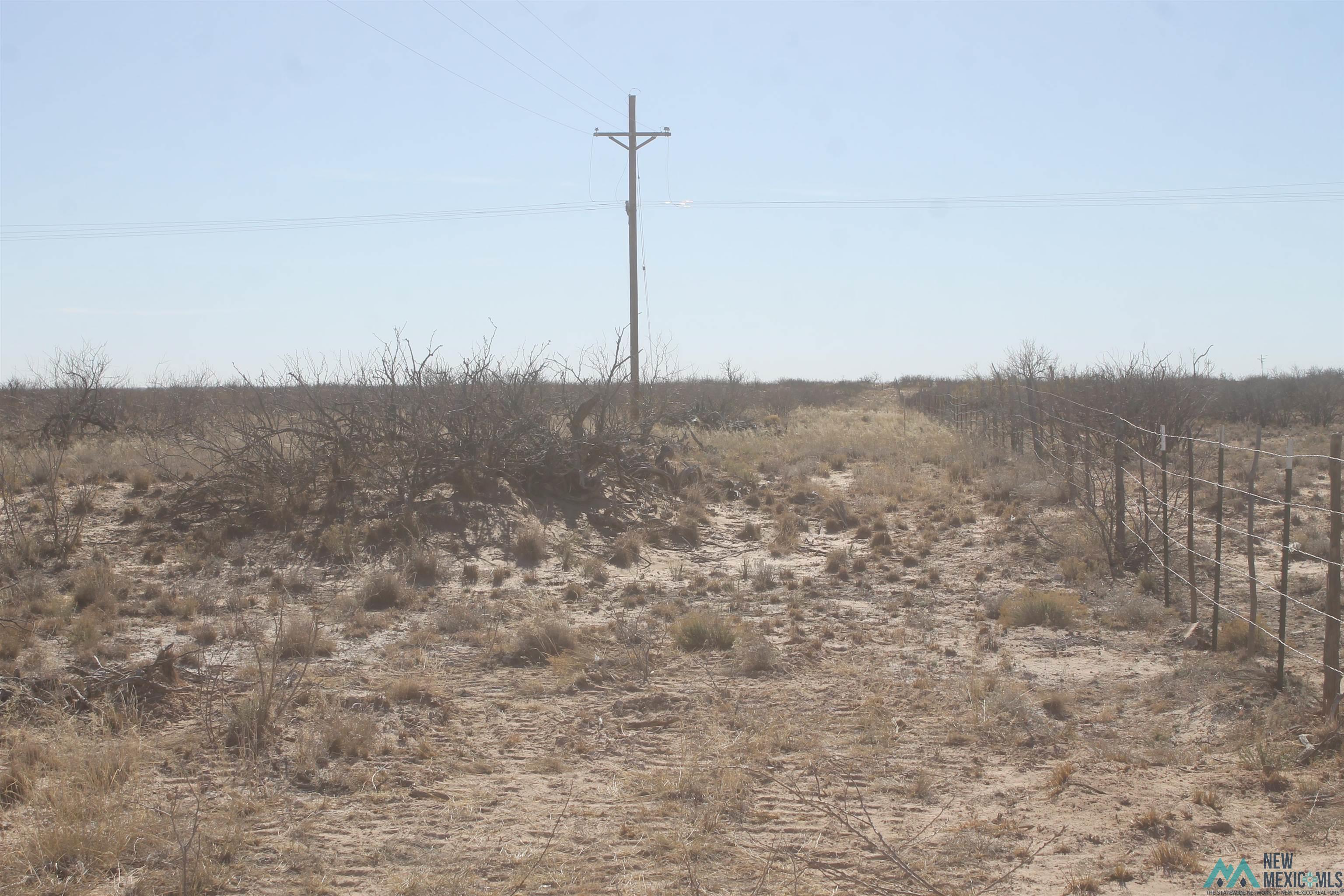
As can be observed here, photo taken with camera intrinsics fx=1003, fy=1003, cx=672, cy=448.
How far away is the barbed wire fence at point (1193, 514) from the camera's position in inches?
287

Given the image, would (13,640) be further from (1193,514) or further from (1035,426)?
(1035,426)

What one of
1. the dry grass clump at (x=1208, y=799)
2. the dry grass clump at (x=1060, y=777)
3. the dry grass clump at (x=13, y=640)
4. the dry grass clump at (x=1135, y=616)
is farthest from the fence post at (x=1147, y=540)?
the dry grass clump at (x=13, y=640)

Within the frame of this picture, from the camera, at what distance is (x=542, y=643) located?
9.57 metres

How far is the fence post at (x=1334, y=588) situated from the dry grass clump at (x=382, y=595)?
8.97 metres

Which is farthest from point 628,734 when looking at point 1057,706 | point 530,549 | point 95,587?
point 530,549

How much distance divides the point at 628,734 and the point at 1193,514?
634 centimetres

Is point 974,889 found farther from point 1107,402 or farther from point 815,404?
point 815,404

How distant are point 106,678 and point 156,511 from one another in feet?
28.0

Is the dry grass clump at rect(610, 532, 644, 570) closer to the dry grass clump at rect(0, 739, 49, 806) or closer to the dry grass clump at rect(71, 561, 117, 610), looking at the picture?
the dry grass clump at rect(71, 561, 117, 610)

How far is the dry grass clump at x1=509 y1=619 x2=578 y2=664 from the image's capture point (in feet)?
30.8

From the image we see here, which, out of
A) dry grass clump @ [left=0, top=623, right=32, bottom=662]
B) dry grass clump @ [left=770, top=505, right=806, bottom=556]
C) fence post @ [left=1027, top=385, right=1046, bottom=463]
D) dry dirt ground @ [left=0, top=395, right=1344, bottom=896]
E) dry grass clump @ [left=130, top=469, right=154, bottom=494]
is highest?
fence post @ [left=1027, top=385, right=1046, bottom=463]

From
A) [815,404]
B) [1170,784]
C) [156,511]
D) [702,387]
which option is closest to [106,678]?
[1170,784]

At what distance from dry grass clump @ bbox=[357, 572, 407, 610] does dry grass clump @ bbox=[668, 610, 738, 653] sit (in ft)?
11.5

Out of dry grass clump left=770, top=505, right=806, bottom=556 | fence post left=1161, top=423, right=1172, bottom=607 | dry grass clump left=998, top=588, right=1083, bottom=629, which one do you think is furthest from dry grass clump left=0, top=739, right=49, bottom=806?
dry grass clump left=770, top=505, right=806, bottom=556
